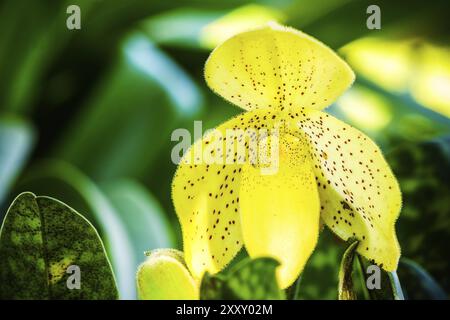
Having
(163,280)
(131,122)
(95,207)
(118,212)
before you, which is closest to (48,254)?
(163,280)

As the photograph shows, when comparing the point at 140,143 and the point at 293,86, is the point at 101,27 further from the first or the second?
the point at 293,86

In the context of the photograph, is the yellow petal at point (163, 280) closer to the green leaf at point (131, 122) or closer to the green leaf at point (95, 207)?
the green leaf at point (95, 207)

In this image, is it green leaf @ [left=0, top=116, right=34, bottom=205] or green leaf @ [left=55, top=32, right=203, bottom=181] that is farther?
green leaf @ [left=55, top=32, right=203, bottom=181]

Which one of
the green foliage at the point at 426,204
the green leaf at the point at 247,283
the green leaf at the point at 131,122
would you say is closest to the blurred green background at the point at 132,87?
the green leaf at the point at 131,122

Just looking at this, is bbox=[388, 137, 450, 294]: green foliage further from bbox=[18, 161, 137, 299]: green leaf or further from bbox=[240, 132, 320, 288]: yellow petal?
bbox=[18, 161, 137, 299]: green leaf

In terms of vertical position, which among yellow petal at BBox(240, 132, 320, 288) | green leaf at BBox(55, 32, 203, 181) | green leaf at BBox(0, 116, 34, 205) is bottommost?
yellow petal at BBox(240, 132, 320, 288)

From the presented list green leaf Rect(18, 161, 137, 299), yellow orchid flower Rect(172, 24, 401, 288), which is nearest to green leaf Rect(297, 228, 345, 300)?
yellow orchid flower Rect(172, 24, 401, 288)

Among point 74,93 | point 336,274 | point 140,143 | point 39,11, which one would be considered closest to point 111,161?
point 140,143

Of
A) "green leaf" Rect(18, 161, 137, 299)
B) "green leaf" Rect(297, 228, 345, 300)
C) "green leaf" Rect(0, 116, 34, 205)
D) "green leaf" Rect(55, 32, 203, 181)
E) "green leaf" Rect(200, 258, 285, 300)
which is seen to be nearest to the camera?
"green leaf" Rect(200, 258, 285, 300)
